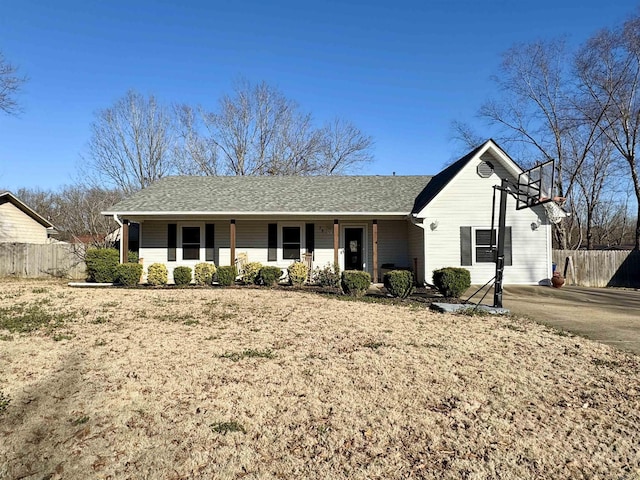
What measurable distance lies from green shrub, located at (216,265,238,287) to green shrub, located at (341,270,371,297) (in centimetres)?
415

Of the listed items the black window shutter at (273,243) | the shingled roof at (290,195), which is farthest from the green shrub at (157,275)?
the black window shutter at (273,243)

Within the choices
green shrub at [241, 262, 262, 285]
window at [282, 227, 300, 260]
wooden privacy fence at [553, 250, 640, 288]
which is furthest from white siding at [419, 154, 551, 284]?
green shrub at [241, 262, 262, 285]

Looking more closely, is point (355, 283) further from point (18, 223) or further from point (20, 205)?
point (20, 205)

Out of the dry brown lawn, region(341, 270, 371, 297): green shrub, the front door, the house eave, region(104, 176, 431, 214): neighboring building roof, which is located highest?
region(104, 176, 431, 214): neighboring building roof

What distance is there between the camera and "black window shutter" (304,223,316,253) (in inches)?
623

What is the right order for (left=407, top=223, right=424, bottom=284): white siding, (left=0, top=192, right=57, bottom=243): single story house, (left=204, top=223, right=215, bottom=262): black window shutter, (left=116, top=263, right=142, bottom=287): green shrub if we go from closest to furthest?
1. (left=116, top=263, right=142, bottom=287): green shrub
2. (left=407, top=223, right=424, bottom=284): white siding
3. (left=204, top=223, right=215, bottom=262): black window shutter
4. (left=0, top=192, right=57, bottom=243): single story house

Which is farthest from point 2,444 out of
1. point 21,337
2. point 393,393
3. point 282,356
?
point 21,337

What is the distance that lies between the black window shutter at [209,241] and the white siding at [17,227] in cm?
1458

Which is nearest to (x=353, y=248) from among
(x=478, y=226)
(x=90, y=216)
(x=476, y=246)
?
(x=476, y=246)

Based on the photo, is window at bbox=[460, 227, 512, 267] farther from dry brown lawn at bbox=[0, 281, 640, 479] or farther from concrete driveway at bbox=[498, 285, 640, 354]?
dry brown lawn at bbox=[0, 281, 640, 479]

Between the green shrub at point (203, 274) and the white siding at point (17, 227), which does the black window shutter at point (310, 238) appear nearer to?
the green shrub at point (203, 274)

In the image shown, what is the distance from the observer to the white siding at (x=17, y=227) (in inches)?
880

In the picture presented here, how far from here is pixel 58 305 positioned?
31.0 ft

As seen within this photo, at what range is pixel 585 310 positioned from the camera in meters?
9.73
